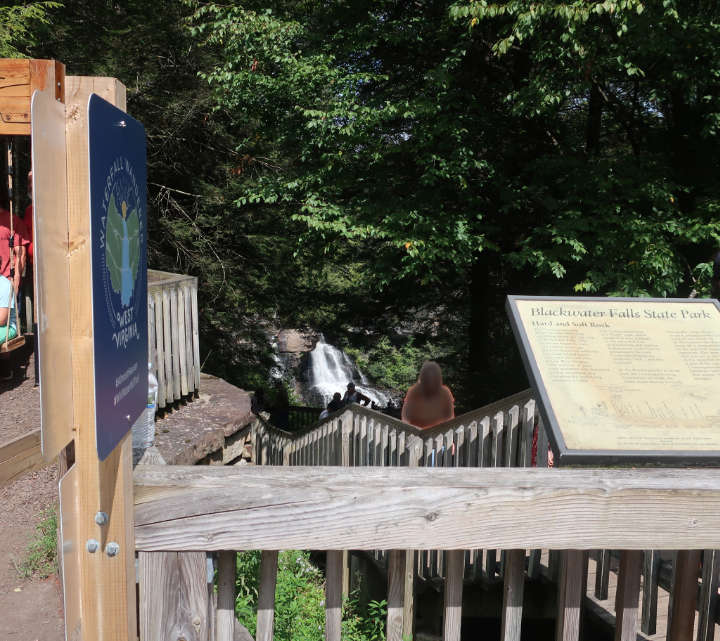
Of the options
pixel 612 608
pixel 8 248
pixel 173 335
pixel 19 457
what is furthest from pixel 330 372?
pixel 612 608

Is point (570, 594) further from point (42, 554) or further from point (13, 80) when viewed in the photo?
point (42, 554)

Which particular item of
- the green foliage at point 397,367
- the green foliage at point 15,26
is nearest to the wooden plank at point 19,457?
the green foliage at point 15,26

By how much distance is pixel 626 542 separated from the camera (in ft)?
5.30

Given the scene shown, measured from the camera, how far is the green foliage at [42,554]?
4.24 meters

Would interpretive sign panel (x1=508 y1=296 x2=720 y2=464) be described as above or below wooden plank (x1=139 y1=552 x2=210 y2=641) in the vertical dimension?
above

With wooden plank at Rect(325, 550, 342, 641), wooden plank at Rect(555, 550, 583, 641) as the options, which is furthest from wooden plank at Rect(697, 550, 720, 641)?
wooden plank at Rect(325, 550, 342, 641)

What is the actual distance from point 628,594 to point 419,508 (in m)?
0.65

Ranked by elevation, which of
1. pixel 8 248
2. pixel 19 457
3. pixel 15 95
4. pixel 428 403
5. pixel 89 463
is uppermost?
pixel 15 95

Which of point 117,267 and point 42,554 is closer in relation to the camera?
point 117,267

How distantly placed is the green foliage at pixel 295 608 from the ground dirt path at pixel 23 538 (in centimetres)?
108

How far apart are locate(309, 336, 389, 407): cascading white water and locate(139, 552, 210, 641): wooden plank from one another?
84.4ft

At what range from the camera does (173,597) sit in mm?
1608

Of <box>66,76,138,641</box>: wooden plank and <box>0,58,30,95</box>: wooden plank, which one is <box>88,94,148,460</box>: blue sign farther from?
<box>0,58,30,95</box>: wooden plank

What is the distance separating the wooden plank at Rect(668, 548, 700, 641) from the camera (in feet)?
6.07
